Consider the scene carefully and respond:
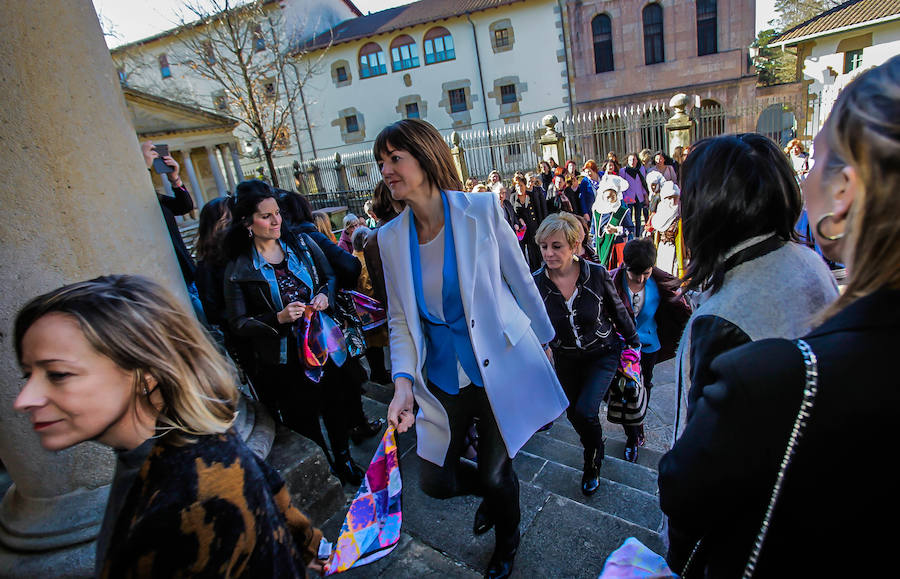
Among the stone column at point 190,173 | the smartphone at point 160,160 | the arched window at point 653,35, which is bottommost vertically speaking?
the smartphone at point 160,160

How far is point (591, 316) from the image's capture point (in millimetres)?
2934

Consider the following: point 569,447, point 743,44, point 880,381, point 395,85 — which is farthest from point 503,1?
point 880,381

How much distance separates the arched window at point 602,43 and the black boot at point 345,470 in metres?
26.7

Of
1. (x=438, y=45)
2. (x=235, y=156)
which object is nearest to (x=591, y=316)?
(x=235, y=156)

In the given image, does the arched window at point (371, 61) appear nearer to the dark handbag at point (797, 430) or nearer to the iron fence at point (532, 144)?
the iron fence at point (532, 144)

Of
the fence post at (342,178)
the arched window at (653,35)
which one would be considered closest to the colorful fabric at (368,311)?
the fence post at (342,178)

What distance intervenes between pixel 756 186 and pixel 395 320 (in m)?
1.51

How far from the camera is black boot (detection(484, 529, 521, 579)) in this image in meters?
2.16

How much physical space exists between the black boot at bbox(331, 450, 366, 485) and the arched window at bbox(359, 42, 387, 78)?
2901 centimetres

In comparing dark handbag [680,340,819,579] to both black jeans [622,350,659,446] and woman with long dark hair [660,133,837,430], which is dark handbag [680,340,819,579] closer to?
woman with long dark hair [660,133,837,430]

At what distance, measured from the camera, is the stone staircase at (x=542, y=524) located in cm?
225

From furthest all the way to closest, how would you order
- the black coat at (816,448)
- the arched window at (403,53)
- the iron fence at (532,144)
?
the arched window at (403,53)
the iron fence at (532,144)
the black coat at (816,448)

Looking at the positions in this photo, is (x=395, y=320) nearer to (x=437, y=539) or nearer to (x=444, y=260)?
(x=444, y=260)

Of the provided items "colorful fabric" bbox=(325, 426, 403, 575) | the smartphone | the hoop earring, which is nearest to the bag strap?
the hoop earring
